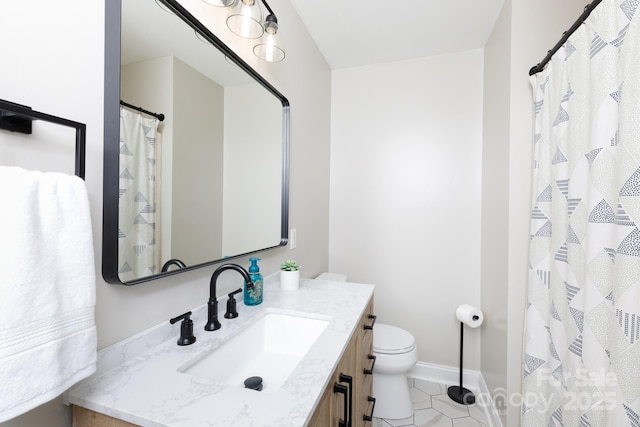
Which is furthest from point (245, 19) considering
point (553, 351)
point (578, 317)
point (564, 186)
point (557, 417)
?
point (557, 417)

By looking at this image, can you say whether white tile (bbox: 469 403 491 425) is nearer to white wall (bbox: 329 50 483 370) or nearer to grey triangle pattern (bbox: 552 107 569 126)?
white wall (bbox: 329 50 483 370)

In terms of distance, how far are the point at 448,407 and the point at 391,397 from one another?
1.45 ft

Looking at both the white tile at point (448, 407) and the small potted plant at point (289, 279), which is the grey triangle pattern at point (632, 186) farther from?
the white tile at point (448, 407)

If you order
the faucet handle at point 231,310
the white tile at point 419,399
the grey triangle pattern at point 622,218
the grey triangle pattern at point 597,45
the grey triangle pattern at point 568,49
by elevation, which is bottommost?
the white tile at point 419,399

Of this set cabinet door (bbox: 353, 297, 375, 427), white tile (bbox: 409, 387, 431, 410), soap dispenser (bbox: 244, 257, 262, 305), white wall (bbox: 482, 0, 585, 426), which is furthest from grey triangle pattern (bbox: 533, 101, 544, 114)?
white tile (bbox: 409, 387, 431, 410)

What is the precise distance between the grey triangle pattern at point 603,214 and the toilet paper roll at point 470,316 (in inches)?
48.0

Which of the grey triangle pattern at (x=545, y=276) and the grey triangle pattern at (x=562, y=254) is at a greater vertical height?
the grey triangle pattern at (x=562, y=254)

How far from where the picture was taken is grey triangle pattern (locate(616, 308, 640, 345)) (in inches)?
27.3

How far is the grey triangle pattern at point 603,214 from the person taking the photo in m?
0.81

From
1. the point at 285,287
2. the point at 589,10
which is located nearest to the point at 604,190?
the point at 589,10

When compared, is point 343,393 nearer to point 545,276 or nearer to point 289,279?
point 289,279

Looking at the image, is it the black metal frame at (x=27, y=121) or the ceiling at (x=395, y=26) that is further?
the ceiling at (x=395, y=26)

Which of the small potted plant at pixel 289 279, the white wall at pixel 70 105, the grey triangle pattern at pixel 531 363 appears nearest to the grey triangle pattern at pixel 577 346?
the grey triangle pattern at pixel 531 363

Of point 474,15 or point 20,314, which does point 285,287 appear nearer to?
point 20,314
